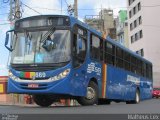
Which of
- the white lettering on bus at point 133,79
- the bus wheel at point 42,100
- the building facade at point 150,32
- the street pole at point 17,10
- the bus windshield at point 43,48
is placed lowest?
the bus wheel at point 42,100

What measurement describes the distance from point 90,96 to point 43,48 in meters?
2.77

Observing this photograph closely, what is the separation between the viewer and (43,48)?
44.4 ft

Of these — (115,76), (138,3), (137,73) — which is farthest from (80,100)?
(138,3)

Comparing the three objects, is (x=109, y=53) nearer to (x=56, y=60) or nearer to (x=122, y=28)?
(x=56, y=60)

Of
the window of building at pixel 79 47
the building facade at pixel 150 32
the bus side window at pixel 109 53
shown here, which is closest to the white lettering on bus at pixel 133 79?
the bus side window at pixel 109 53

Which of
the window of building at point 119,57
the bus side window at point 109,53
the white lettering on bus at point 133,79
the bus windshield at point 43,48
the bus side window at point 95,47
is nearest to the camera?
the bus windshield at point 43,48

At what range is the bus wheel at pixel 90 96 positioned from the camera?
581 inches

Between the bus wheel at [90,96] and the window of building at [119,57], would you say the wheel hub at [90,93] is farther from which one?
the window of building at [119,57]

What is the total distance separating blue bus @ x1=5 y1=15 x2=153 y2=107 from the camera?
1338 cm

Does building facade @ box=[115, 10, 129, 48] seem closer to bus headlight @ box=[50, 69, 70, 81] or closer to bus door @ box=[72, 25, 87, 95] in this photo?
bus door @ box=[72, 25, 87, 95]

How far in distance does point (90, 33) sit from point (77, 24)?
126 centimetres

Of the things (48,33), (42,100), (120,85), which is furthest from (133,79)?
(48,33)

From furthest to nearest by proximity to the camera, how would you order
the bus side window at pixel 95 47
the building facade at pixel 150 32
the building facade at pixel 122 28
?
the building facade at pixel 122 28
the building facade at pixel 150 32
the bus side window at pixel 95 47

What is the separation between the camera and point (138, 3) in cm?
7769
